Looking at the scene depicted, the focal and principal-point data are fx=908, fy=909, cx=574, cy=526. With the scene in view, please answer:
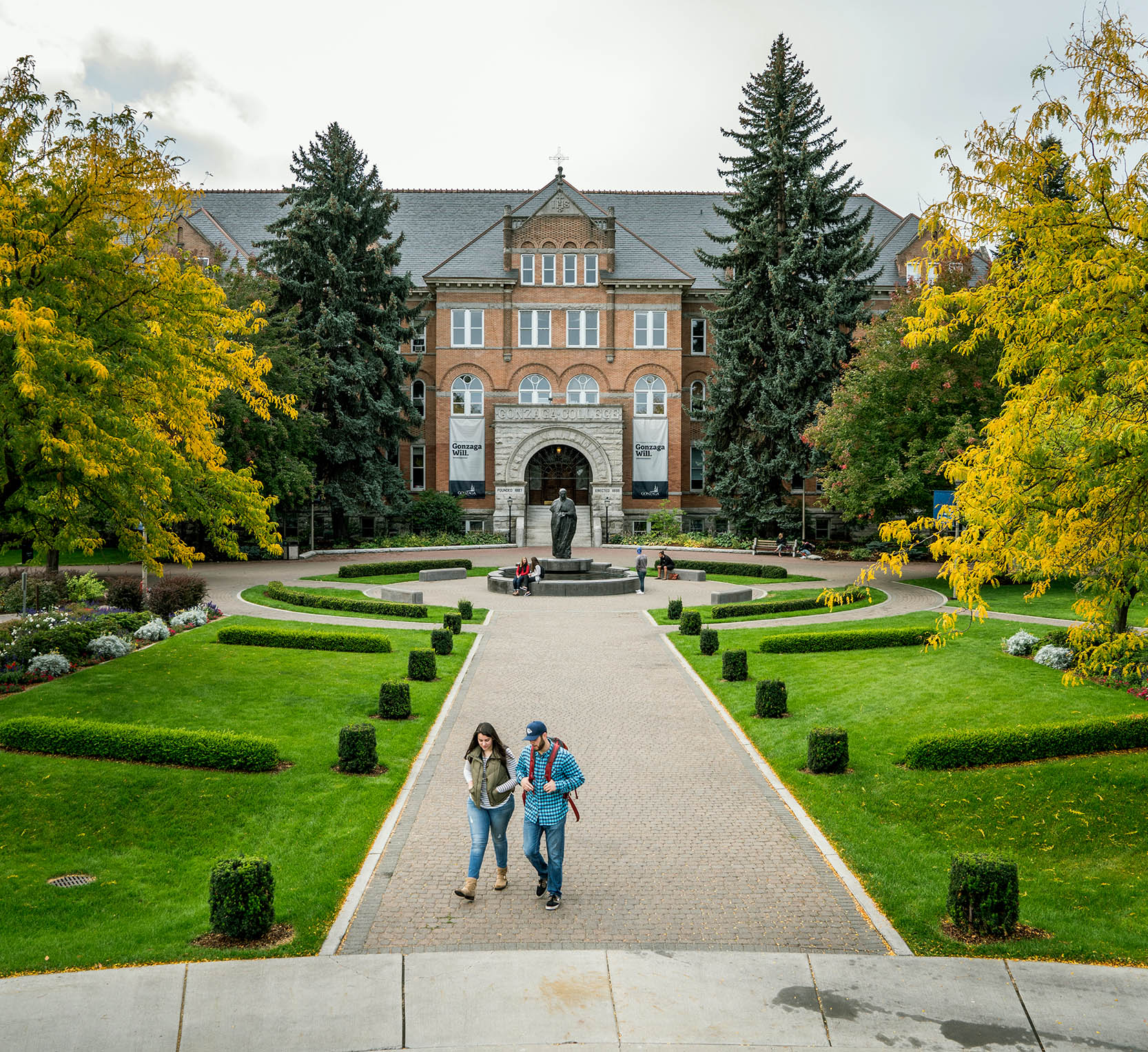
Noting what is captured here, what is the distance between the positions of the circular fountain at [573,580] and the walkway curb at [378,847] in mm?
12851

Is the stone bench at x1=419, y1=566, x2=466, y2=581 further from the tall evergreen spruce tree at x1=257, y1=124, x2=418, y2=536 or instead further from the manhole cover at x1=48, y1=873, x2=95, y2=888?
the manhole cover at x1=48, y1=873, x2=95, y2=888

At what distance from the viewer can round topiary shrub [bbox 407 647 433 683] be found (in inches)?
649

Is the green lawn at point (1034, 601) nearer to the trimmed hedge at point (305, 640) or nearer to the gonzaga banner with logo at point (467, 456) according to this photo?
the trimmed hedge at point (305, 640)

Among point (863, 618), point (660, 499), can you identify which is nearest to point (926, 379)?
point (863, 618)

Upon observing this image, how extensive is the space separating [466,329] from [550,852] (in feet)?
142

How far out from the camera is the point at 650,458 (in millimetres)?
48219

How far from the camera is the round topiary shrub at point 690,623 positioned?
21.3 meters

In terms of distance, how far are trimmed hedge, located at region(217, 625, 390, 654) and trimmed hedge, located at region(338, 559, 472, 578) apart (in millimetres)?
12894

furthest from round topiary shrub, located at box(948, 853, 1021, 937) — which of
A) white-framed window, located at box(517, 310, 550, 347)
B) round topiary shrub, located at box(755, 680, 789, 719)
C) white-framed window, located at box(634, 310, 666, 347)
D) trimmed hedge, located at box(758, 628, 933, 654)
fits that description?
white-framed window, located at box(517, 310, 550, 347)

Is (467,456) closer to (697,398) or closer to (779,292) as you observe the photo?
(697,398)

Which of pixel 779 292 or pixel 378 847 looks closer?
pixel 378 847

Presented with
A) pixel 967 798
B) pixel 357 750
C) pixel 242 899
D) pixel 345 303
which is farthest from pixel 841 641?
pixel 345 303

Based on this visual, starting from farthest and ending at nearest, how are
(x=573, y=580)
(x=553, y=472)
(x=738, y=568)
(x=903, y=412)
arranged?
1. (x=553, y=472)
2. (x=738, y=568)
3. (x=903, y=412)
4. (x=573, y=580)

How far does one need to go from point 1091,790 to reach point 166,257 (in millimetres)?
14619
